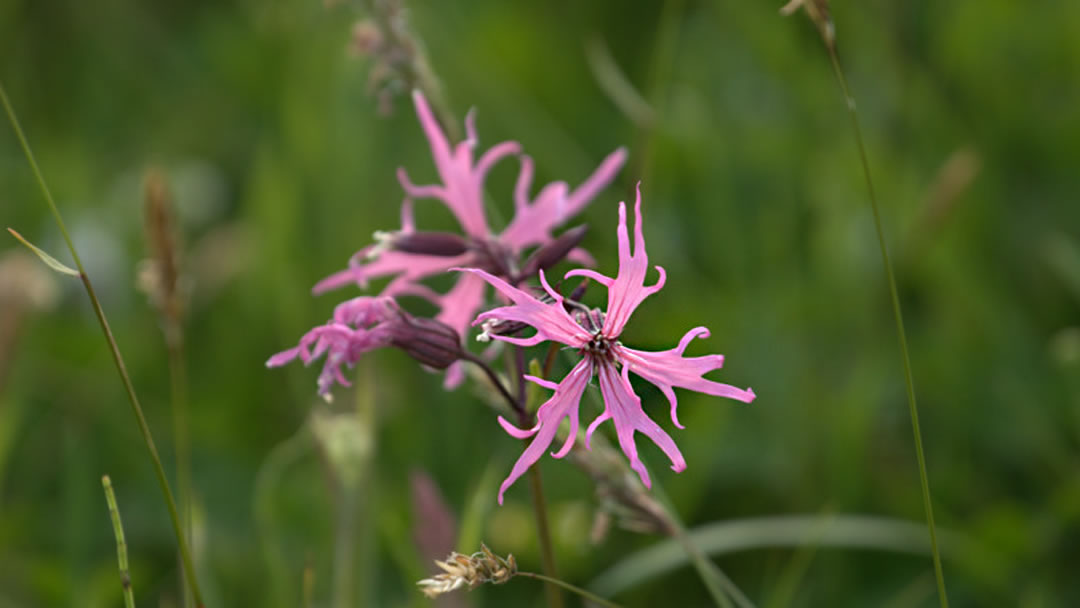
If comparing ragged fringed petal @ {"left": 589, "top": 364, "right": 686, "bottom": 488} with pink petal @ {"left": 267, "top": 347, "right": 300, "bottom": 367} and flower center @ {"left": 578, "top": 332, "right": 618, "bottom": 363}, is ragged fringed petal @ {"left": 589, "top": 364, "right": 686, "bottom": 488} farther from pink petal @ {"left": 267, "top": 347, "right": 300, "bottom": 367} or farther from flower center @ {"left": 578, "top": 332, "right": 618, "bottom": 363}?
pink petal @ {"left": 267, "top": 347, "right": 300, "bottom": 367}

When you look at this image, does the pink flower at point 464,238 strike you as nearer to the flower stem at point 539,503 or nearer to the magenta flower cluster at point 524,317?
the magenta flower cluster at point 524,317

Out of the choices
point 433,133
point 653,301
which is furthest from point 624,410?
point 653,301

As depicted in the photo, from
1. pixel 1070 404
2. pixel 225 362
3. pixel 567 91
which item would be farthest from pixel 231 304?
pixel 1070 404

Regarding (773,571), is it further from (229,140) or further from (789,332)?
(229,140)

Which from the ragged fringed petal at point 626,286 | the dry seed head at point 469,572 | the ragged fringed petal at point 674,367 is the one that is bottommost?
the dry seed head at point 469,572

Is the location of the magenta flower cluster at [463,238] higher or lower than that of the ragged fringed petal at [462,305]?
higher

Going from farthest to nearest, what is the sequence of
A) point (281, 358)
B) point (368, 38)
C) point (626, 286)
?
point (368, 38) → point (281, 358) → point (626, 286)

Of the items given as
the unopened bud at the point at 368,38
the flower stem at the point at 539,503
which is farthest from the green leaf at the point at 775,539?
the unopened bud at the point at 368,38

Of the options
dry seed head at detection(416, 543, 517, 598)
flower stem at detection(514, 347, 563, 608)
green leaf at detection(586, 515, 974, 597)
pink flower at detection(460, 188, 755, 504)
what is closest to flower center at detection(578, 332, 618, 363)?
pink flower at detection(460, 188, 755, 504)

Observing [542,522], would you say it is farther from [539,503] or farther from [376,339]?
[376,339]
